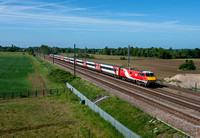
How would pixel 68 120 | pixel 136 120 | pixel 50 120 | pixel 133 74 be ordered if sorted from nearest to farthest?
pixel 136 120 < pixel 50 120 < pixel 68 120 < pixel 133 74

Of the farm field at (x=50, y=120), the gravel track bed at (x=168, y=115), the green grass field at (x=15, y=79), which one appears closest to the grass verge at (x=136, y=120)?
the gravel track bed at (x=168, y=115)

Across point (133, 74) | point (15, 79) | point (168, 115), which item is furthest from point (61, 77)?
point (168, 115)

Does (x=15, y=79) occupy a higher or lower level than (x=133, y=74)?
lower

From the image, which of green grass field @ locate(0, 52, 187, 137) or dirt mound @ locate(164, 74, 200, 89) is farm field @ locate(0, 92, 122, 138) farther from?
dirt mound @ locate(164, 74, 200, 89)

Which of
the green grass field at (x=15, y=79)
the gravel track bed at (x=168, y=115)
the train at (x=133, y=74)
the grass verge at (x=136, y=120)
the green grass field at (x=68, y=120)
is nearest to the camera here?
the grass verge at (x=136, y=120)

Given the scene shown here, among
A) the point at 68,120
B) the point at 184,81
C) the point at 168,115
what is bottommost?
the point at 68,120

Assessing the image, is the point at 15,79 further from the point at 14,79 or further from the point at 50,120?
the point at 50,120

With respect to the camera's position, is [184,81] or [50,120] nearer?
[50,120]

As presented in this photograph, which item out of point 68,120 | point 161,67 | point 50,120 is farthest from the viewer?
point 161,67

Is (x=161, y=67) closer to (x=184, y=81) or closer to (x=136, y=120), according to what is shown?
(x=184, y=81)

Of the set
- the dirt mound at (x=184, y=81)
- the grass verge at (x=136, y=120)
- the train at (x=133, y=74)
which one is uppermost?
the train at (x=133, y=74)

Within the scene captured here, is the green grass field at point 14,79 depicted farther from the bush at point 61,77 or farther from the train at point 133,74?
the train at point 133,74

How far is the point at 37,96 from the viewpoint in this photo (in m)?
35.2

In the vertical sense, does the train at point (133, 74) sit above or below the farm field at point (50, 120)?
above
